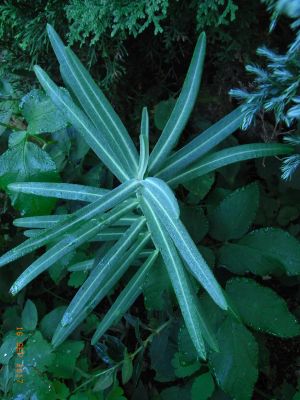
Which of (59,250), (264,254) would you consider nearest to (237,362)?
(264,254)

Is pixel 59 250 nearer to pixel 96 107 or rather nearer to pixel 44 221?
pixel 44 221

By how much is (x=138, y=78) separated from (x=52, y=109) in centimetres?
42

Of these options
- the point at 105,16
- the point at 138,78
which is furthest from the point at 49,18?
the point at 138,78

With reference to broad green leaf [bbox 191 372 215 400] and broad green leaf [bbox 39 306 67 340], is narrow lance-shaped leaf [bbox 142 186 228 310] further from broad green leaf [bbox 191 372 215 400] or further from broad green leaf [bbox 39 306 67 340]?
broad green leaf [bbox 39 306 67 340]

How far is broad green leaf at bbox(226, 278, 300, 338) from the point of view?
1302mm

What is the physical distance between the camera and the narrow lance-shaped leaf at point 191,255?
0.95 m

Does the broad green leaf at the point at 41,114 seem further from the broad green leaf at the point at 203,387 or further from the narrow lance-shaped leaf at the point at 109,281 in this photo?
the broad green leaf at the point at 203,387

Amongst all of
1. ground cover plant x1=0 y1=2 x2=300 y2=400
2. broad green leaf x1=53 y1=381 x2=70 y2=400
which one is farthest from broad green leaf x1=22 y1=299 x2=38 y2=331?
broad green leaf x1=53 y1=381 x2=70 y2=400

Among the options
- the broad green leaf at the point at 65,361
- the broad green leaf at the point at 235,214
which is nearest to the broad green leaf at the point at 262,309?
the broad green leaf at the point at 235,214

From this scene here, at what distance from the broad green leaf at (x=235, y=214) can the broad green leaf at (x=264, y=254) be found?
1.5 inches

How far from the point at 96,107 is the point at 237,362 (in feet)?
2.78

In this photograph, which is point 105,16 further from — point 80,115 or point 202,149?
point 202,149

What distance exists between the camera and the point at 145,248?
1.42 metres

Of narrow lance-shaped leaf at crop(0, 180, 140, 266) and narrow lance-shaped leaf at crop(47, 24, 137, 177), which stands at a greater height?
narrow lance-shaped leaf at crop(47, 24, 137, 177)
